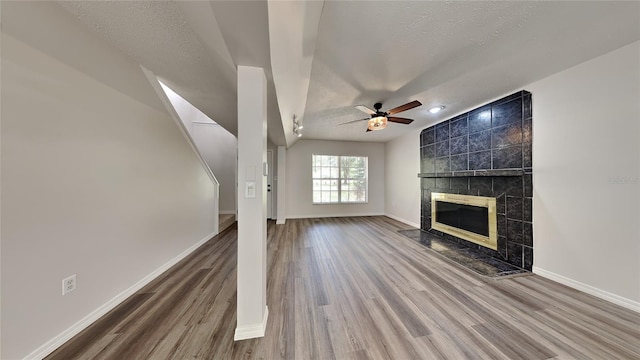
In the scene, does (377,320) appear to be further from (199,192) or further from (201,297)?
(199,192)

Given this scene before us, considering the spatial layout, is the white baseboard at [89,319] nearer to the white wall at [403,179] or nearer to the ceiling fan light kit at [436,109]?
the ceiling fan light kit at [436,109]

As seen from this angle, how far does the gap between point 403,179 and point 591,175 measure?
3267mm

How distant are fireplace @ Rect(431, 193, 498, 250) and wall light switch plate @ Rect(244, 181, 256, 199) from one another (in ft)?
11.2

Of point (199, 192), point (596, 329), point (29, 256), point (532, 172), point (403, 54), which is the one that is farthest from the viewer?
point (199, 192)

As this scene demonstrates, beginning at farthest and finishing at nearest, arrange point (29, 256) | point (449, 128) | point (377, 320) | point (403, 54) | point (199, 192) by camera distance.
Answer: point (449, 128)
point (199, 192)
point (403, 54)
point (377, 320)
point (29, 256)

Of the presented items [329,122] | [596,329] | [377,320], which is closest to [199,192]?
[329,122]

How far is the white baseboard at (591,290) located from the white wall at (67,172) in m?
4.51

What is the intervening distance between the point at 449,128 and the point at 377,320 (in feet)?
11.7

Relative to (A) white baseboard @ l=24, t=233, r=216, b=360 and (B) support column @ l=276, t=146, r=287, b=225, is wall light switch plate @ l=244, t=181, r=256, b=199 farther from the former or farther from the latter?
(B) support column @ l=276, t=146, r=287, b=225

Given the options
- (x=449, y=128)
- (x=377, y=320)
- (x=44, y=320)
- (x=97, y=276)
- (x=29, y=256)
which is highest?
(x=449, y=128)

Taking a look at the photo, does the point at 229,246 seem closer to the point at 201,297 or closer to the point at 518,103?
the point at 201,297

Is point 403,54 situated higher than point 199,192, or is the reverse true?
point 403,54

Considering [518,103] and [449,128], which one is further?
[449,128]

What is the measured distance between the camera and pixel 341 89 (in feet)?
8.18
